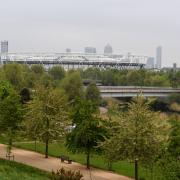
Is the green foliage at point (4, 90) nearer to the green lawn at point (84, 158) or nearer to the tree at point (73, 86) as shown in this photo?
the green lawn at point (84, 158)

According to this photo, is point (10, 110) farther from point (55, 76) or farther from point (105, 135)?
point (55, 76)

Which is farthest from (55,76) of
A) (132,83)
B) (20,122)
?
(20,122)

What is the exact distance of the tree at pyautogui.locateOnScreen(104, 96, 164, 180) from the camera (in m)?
28.1

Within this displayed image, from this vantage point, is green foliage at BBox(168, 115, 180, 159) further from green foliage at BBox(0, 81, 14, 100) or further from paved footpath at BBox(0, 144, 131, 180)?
green foliage at BBox(0, 81, 14, 100)

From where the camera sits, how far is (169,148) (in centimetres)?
2922

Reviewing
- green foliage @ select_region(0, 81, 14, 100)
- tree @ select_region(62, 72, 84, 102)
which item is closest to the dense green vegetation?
green foliage @ select_region(0, 81, 14, 100)

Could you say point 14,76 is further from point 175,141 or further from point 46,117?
point 175,141

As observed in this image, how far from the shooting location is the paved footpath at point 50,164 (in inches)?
1193

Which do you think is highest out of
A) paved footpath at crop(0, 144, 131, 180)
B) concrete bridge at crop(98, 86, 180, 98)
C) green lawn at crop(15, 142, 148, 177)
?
concrete bridge at crop(98, 86, 180, 98)

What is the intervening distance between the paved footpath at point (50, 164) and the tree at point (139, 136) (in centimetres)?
227

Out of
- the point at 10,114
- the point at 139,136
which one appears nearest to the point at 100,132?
the point at 139,136

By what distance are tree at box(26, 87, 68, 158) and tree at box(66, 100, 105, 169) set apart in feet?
9.43

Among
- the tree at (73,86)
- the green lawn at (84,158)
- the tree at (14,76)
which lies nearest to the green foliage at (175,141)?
the green lawn at (84,158)

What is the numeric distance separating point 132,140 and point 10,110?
602 inches
